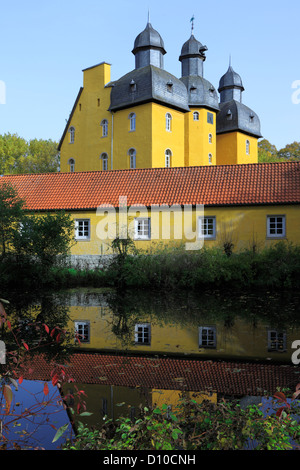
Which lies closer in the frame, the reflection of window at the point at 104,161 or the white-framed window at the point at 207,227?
the white-framed window at the point at 207,227

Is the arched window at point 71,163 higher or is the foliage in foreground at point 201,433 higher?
the arched window at point 71,163

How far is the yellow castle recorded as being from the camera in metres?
34.9

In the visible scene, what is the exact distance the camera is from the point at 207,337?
958cm

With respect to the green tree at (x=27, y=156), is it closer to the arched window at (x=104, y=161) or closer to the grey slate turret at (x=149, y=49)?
the arched window at (x=104, y=161)

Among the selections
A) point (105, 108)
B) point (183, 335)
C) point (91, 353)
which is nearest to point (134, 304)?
point (183, 335)

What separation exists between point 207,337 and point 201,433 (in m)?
5.45

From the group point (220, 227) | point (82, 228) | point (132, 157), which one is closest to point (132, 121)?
point (132, 157)

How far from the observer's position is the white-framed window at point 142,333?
366 inches

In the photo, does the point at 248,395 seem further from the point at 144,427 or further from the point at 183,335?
the point at 183,335

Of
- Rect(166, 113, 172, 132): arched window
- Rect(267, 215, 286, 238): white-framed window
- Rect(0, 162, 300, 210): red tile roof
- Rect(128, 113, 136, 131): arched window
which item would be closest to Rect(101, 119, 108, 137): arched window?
Rect(128, 113, 136, 131): arched window

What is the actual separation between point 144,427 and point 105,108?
3654 cm

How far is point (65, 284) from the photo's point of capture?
20.0 metres

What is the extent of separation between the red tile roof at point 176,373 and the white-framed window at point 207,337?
1.25 m

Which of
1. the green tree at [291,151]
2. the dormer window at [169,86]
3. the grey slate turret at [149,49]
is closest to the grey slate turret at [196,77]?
the dormer window at [169,86]
